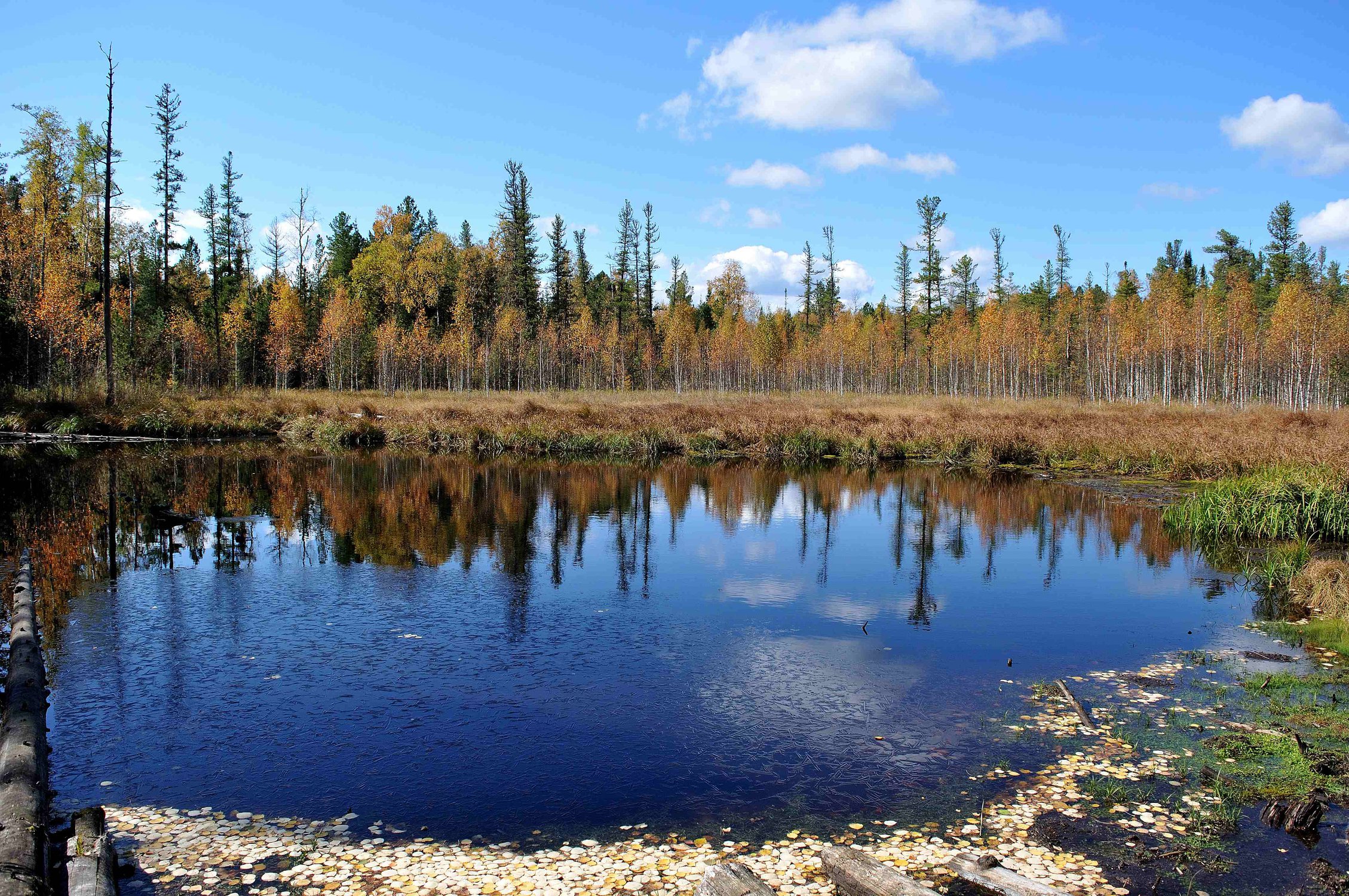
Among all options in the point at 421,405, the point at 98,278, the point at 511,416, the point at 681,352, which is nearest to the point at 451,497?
the point at 511,416

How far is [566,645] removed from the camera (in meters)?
10.3

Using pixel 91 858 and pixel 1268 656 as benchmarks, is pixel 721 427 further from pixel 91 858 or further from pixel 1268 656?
pixel 91 858

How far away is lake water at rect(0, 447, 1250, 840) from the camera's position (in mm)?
6645

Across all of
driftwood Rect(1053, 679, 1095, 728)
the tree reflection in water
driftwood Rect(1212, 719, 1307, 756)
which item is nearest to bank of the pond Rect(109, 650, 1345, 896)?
driftwood Rect(1212, 719, 1307, 756)

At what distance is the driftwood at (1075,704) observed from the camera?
797 cm

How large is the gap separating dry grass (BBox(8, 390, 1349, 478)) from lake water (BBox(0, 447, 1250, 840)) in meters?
9.91

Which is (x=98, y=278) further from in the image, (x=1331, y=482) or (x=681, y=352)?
(x=1331, y=482)

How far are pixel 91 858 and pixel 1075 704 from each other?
8.06 metres

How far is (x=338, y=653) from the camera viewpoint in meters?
9.70

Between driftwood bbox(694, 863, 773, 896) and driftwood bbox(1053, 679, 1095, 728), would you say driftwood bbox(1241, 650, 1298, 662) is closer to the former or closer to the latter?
driftwood bbox(1053, 679, 1095, 728)

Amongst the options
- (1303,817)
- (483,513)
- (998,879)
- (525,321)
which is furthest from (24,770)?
(525,321)

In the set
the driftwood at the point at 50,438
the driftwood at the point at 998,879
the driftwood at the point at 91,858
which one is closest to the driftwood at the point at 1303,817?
the driftwood at the point at 998,879

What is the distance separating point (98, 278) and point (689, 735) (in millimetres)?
52375

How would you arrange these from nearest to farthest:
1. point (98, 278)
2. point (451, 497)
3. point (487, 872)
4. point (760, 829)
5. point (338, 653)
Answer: point (487, 872) → point (760, 829) → point (338, 653) → point (451, 497) → point (98, 278)
